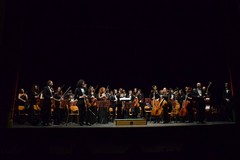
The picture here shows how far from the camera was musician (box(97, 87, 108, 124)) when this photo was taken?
378 inches

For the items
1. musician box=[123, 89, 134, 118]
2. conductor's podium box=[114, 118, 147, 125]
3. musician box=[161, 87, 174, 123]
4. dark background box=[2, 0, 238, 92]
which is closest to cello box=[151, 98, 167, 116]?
musician box=[161, 87, 174, 123]

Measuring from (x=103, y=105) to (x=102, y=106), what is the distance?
0.08m

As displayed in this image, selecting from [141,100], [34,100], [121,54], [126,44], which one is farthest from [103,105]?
[126,44]

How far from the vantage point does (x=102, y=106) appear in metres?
9.64

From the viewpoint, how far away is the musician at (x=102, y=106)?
961 centimetres

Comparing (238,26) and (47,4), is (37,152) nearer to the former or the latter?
(47,4)

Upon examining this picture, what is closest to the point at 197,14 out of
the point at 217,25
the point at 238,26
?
the point at 217,25

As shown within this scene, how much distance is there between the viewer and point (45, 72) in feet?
41.4

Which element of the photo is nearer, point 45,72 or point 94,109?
point 94,109

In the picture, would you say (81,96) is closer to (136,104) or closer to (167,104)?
(136,104)

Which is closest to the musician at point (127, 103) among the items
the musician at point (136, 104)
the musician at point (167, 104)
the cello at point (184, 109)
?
the musician at point (136, 104)

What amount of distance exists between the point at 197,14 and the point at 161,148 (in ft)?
21.5

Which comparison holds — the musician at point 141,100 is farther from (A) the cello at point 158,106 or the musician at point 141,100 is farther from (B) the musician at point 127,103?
(A) the cello at point 158,106

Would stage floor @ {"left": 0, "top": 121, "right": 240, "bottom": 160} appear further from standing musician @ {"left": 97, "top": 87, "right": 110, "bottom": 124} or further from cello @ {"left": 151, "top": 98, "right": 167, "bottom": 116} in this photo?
standing musician @ {"left": 97, "top": 87, "right": 110, "bottom": 124}
